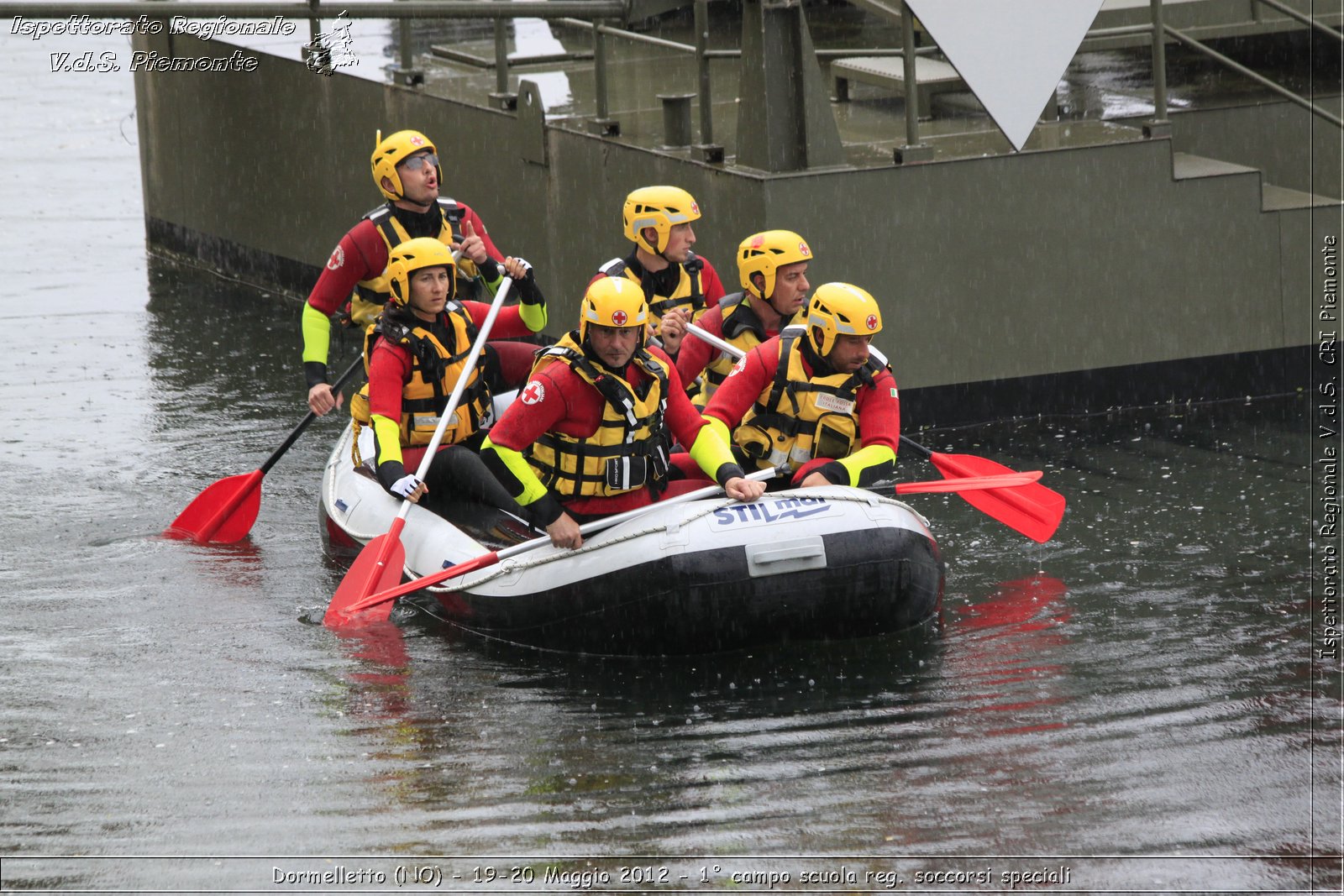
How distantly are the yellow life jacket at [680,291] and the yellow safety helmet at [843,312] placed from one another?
1240mm

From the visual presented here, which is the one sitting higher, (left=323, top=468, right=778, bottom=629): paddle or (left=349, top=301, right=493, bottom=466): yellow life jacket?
(left=349, top=301, right=493, bottom=466): yellow life jacket

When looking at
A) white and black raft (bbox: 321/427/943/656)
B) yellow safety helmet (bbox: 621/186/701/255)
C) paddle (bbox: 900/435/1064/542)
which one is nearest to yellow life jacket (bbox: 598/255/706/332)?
yellow safety helmet (bbox: 621/186/701/255)

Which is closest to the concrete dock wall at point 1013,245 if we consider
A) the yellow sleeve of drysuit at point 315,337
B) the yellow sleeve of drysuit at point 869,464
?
the yellow sleeve of drysuit at point 315,337

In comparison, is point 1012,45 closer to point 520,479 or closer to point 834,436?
point 834,436

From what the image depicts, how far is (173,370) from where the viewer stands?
38.0 feet

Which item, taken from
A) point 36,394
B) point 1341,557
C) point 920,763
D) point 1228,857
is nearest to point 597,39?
point 36,394

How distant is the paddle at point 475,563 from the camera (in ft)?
21.7

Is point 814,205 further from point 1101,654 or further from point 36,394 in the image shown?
point 36,394

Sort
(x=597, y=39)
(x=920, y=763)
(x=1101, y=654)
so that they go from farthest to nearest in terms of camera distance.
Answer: (x=597, y=39), (x=1101, y=654), (x=920, y=763)

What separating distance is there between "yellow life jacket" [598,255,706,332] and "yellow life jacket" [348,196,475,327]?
3.12ft

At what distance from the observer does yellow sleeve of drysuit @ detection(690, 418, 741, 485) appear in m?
6.68

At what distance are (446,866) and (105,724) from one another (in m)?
1.75

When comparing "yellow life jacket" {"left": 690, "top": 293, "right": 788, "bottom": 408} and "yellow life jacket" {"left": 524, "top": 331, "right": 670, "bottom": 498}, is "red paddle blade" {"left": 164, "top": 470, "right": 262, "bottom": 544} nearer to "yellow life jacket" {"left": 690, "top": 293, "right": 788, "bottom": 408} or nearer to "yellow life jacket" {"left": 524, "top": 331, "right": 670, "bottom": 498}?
"yellow life jacket" {"left": 524, "top": 331, "right": 670, "bottom": 498}

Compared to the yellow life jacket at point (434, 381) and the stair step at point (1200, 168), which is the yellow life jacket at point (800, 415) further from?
the stair step at point (1200, 168)
